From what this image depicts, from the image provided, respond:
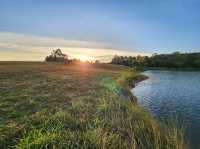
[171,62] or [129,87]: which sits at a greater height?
[171,62]

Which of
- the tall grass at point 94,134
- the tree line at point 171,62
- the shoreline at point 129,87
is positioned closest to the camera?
the tall grass at point 94,134

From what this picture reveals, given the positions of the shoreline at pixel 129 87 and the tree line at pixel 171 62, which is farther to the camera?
the tree line at pixel 171 62

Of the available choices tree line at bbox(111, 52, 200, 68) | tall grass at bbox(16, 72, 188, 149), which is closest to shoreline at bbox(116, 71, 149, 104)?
tall grass at bbox(16, 72, 188, 149)

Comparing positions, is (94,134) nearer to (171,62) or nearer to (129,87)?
(129,87)

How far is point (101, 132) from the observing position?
723cm

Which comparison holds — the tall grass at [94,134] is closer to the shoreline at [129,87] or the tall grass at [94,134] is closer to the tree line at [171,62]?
the shoreline at [129,87]

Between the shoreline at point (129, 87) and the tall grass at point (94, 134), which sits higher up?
the tall grass at point (94, 134)

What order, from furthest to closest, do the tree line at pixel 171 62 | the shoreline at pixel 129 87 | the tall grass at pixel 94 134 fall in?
the tree line at pixel 171 62, the shoreline at pixel 129 87, the tall grass at pixel 94 134

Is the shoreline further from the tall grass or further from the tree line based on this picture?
the tree line

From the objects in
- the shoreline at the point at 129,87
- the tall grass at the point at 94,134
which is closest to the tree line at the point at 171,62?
the shoreline at the point at 129,87

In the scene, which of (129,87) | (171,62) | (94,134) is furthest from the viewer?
(171,62)

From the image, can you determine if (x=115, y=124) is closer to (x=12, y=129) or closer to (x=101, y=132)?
(x=101, y=132)

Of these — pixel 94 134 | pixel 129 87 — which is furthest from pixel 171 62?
pixel 94 134

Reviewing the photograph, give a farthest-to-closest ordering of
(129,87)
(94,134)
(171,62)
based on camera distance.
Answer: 1. (171,62)
2. (129,87)
3. (94,134)
